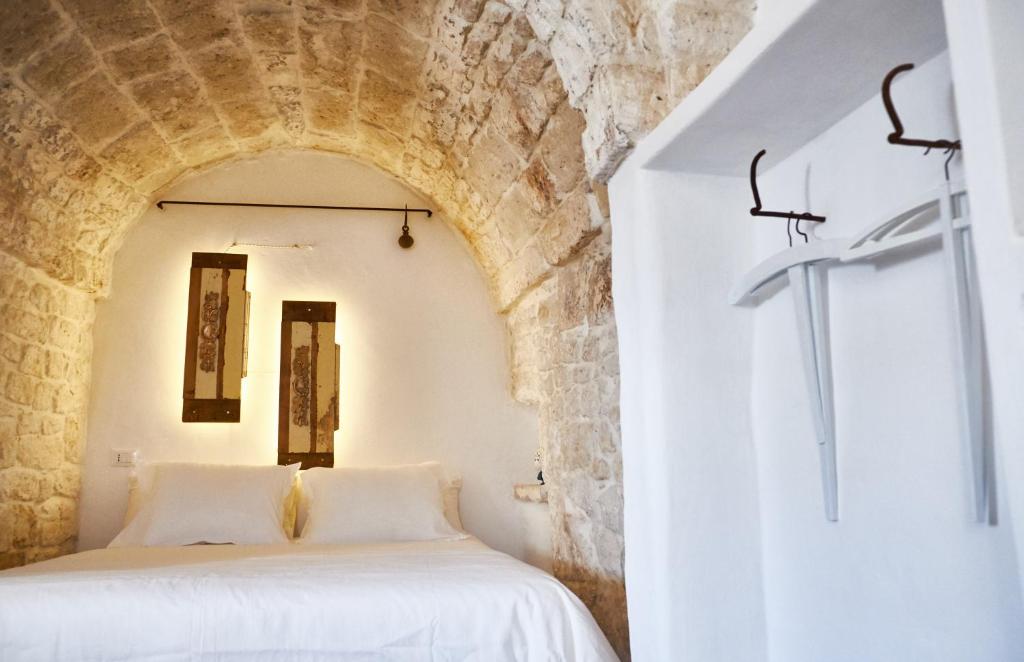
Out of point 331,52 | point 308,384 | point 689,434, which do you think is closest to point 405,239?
point 308,384

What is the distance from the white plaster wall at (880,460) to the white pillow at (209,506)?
2.63 meters

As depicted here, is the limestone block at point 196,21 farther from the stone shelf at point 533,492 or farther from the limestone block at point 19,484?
the stone shelf at point 533,492

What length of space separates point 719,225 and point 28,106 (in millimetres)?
2747

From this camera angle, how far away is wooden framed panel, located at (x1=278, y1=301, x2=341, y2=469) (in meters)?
4.09

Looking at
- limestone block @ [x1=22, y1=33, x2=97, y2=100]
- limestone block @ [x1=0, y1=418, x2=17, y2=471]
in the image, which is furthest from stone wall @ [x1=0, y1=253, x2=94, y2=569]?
limestone block @ [x1=22, y1=33, x2=97, y2=100]

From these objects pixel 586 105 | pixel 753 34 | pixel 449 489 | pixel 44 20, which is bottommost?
pixel 449 489

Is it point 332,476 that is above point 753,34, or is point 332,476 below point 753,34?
below

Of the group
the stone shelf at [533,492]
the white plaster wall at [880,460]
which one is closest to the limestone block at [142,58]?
the stone shelf at [533,492]

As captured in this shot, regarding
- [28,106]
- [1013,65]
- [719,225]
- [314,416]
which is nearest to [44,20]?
[28,106]

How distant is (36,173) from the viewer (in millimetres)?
3314

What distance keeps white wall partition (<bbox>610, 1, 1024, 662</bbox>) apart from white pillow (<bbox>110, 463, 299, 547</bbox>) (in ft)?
7.69

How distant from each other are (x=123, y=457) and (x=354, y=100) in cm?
215

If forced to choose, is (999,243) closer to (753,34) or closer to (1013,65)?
(1013,65)

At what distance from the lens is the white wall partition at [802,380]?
1.17 m
